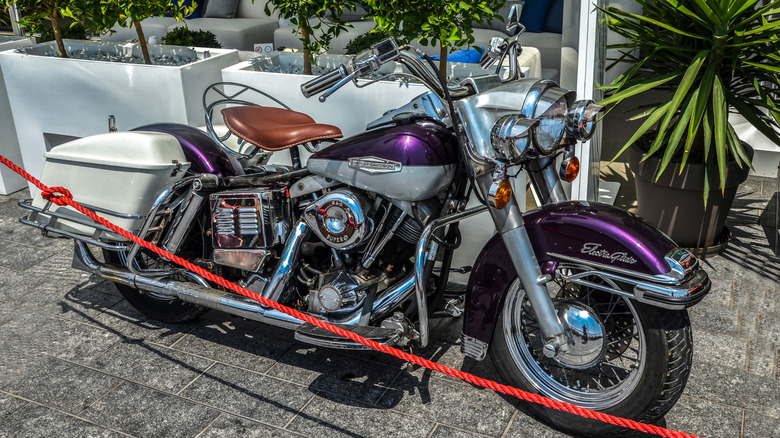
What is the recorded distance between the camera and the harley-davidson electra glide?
2414mm

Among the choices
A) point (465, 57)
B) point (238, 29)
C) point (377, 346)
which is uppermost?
point (238, 29)

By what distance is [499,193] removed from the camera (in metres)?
2.40

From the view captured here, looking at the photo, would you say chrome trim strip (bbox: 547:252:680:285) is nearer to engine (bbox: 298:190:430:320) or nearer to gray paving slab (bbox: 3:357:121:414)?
engine (bbox: 298:190:430:320)

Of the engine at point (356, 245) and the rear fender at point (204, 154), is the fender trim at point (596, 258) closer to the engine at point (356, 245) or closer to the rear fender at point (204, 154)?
the engine at point (356, 245)

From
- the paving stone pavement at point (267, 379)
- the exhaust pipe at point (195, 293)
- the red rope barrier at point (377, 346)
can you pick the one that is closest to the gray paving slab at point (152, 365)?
the paving stone pavement at point (267, 379)

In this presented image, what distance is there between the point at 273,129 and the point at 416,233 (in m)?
0.70

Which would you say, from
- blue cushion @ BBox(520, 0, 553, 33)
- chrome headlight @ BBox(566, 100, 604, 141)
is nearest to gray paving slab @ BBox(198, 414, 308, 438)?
chrome headlight @ BBox(566, 100, 604, 141)

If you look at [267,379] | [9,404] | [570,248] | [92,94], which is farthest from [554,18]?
[9,404]

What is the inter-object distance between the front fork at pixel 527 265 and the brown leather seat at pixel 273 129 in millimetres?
741

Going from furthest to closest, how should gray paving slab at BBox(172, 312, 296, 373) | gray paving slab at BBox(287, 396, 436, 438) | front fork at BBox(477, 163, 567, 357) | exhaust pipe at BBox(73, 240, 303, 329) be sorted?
gray paving slab at BBox(172, 312, 296, 373), exhaust pipe at BBox(73, 240, 303, 329), gray paving slab at BBox(287, 396, 436, 438), front fork at BBox(477, 163, 567, 357)

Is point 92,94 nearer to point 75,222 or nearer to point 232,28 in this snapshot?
point 75,222

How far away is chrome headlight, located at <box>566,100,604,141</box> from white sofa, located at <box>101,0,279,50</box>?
5.13 meters

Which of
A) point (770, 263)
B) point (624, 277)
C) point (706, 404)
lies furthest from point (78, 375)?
point (770, 263)

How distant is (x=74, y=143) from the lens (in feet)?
11.0
